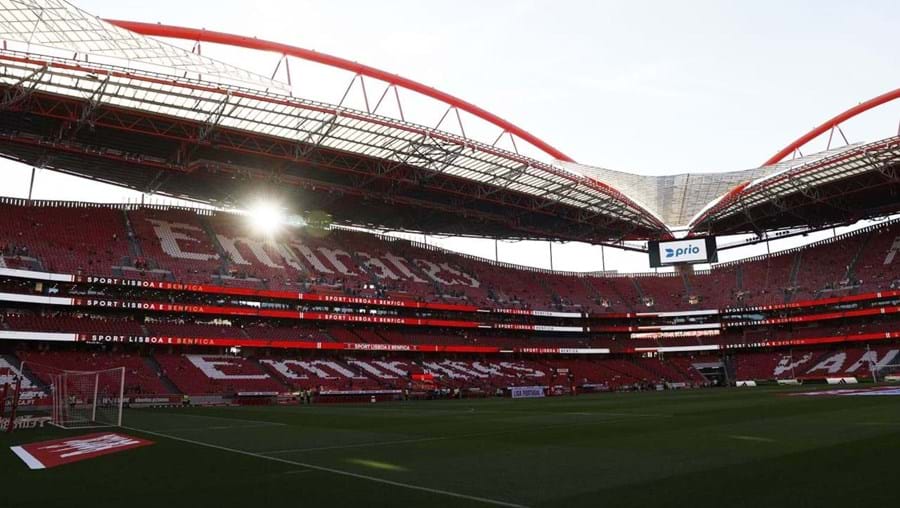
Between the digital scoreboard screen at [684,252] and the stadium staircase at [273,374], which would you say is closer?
the stadium staircase at [273,374]

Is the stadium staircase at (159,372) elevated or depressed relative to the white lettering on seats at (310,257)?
depressed

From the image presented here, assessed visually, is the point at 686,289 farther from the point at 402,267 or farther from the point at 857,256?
the point at 402,267

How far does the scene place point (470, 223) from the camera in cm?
7269

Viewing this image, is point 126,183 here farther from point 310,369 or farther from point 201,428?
point 201,428

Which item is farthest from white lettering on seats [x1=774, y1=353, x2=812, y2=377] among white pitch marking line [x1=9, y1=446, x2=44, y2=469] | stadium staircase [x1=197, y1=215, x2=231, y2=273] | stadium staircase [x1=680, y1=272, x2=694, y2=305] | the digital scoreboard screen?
white pitch marking line [x1=9, y1=446, x2=44, y2=469]

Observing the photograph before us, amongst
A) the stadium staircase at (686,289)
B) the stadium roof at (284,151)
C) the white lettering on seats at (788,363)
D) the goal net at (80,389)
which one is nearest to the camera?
the goal net at (80,389)

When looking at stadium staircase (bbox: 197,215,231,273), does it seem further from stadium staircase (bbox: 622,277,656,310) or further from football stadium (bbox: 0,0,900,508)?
stadium staircase (bbox: 622,277,656,310)

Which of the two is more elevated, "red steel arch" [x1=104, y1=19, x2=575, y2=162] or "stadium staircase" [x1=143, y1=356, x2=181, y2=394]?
"red steel arch" [x1=104, y1=19, x2=575, y2=162]

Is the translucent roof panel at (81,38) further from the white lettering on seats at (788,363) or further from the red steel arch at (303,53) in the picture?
the white lettering on seats at (788,363)

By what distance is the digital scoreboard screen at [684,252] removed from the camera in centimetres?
7375

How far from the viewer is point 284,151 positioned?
50250 mm

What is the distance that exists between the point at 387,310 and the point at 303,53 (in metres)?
27.6

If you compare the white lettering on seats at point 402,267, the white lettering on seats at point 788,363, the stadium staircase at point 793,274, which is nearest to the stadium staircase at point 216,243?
the white lettering on seats at point 402,267

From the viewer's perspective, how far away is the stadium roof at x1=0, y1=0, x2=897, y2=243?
37219 millimetres
